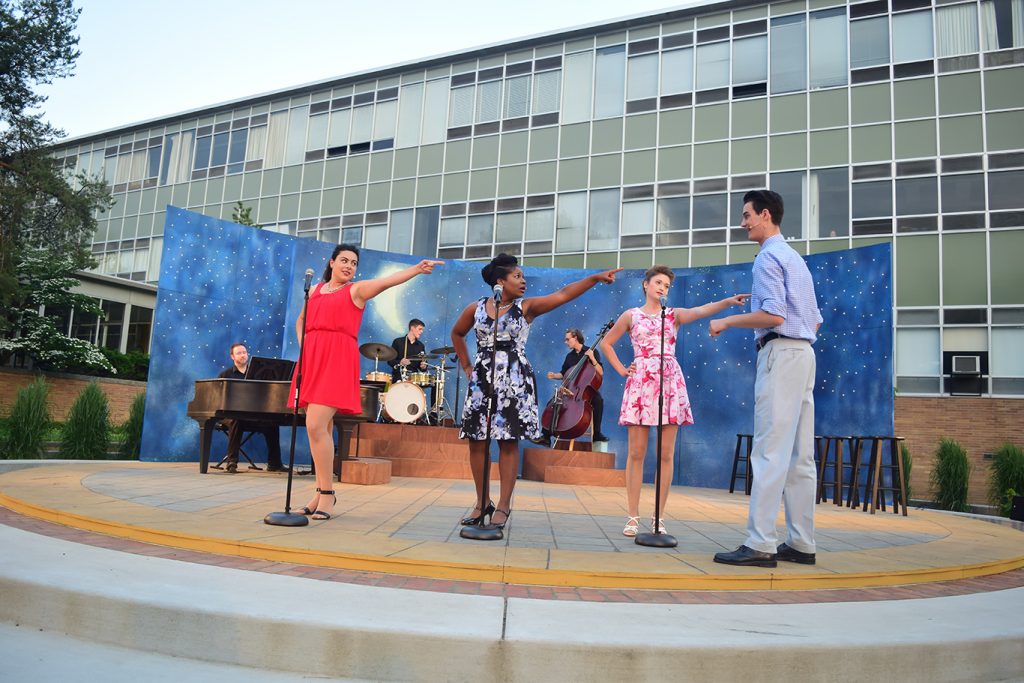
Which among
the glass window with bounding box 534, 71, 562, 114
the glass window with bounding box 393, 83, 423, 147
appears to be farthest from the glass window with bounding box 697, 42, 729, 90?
the glass window with bounding box 393, 83, 423, 147

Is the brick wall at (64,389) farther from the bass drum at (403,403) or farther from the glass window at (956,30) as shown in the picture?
the glass window at (956,30)

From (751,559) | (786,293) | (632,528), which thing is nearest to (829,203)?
(632,528)

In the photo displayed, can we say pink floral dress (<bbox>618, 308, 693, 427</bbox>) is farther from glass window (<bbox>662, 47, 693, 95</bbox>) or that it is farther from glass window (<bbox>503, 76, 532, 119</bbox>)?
glass window (<bbox>503, 76, 532, 119</bbox>)

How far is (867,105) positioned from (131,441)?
1859 centimetres

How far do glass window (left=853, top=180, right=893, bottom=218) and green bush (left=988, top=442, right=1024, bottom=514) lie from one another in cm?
779

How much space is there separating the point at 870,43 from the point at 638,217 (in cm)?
732

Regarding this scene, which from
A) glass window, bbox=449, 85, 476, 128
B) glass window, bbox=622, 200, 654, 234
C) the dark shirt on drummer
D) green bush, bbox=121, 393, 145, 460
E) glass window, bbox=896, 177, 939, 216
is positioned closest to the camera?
the dark shirt on drummer

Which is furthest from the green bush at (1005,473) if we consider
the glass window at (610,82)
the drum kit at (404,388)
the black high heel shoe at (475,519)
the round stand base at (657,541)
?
the glass window at (610,82)

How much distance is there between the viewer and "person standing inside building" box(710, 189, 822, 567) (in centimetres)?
441

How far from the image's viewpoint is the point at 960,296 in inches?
736

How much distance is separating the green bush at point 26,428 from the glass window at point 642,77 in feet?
55.0

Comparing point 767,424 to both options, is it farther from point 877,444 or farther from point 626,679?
point 877,444

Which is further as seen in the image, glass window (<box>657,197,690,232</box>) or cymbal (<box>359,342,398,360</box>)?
glass window (<box>657,197,690,232</box>)

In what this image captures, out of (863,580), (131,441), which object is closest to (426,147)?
(131,441)
